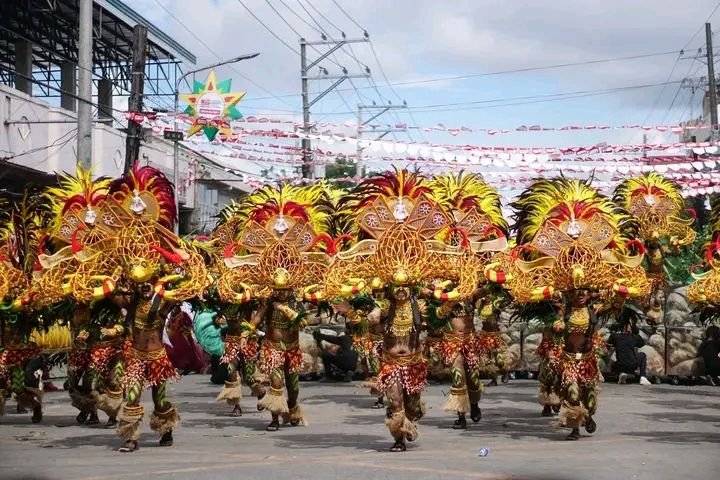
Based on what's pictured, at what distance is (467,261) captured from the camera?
12.0 m

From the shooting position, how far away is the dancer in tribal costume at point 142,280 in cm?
1142

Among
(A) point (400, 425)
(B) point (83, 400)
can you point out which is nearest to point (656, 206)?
(A) point (400, 425)

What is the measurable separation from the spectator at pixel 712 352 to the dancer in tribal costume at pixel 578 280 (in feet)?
22.7

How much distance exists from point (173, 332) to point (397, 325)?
10093 mm

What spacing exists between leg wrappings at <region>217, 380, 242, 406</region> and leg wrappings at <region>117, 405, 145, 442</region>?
414 centimetres

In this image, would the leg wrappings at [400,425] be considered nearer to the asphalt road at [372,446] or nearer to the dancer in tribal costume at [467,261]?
the asphalt road at [372,446]

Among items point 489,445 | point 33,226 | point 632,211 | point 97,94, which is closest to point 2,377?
point 33,226

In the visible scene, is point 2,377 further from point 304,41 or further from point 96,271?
point 304,41

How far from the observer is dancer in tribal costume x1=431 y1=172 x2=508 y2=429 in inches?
521

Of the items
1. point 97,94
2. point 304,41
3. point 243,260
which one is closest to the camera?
point 243,260

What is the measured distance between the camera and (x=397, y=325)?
36.9ft

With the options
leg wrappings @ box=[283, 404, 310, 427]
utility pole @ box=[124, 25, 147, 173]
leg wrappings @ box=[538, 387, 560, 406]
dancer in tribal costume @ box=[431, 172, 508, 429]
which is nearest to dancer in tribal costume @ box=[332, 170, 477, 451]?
dancer in tribal costume @ box=[431, 172, 508, 429]

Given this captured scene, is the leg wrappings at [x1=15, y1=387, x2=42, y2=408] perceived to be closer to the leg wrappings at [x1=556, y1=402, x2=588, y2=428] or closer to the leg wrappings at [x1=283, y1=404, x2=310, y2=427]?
the leg wrappings at [x1=283, y1=404, x2=310, y2=427]

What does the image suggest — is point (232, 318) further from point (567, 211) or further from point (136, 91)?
point (136, 91)
